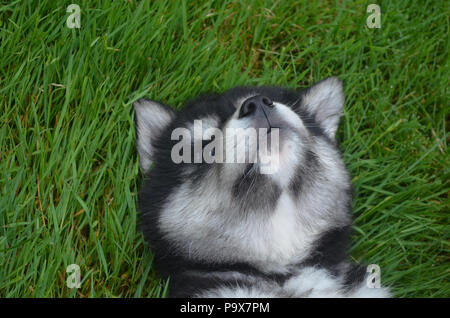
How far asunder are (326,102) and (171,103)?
1.09m

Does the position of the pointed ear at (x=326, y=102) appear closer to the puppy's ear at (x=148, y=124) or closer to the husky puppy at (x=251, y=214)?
the husky puppy at (x=251, y=214)

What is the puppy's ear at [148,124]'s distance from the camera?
11.4 feet

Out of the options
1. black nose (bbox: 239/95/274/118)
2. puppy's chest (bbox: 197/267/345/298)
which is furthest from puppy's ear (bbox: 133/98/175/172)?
puppy's chest (bbox: 197/267/345/298)

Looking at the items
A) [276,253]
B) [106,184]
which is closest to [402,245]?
[276,253]

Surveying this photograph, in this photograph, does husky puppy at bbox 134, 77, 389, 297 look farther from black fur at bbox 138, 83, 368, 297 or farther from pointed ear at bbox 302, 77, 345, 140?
pointed ear at bbox 302, 77, 345, 140

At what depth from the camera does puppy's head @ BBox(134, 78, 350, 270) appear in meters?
2.94

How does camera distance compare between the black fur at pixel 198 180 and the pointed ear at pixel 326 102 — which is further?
the pointed ear at pixel 326 102

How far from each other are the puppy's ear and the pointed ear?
3.11 ft

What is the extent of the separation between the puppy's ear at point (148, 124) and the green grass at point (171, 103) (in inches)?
5.2

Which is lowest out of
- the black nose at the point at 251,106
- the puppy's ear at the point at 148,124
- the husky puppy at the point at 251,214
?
the husky puppy at the point at 251,214

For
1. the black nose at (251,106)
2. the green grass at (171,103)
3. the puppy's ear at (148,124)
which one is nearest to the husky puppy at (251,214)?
the black nose at (251,106)

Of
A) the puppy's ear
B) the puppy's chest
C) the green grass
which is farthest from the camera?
A: the puppy's ear

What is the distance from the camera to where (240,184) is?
2959mm
